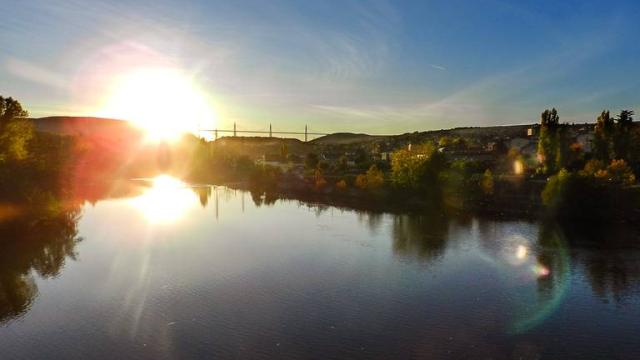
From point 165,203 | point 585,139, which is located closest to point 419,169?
point 165,203

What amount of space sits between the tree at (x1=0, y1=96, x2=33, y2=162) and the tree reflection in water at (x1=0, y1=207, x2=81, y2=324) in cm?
751

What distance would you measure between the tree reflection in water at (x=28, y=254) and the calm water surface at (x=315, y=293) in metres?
0.19

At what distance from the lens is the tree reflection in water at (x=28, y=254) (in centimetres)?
3309

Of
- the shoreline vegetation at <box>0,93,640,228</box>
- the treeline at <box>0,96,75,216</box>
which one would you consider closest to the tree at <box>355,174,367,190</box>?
the shoreline vegetation at <box>0,93,640,228</box>

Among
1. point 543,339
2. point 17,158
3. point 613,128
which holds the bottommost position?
point 543,339

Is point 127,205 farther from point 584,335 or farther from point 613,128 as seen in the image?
point 613,128

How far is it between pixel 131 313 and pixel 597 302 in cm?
3031

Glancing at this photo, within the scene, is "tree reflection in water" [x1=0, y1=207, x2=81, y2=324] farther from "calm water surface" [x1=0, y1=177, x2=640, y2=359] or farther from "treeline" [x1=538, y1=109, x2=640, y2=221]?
"treeline" [x1=538, y1=109, x2=640, y2=221]

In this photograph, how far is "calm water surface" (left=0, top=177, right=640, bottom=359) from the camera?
26094 millimetres

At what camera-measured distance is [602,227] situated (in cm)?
6266

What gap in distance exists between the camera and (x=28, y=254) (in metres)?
44.8

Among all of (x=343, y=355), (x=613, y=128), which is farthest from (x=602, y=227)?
(x=343, y=355)

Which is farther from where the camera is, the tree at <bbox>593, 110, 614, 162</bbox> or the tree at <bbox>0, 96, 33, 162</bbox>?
the tree at <bbox>593, 110, 614, 162</bbox>

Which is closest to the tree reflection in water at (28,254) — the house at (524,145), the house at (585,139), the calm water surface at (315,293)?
the calm water surface at (315,293)
